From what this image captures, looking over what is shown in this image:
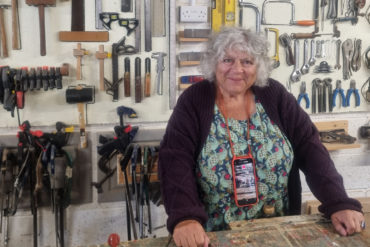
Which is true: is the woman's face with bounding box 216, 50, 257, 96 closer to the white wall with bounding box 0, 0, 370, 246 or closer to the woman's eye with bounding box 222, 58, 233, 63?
the woman's eye with bounding box 222, 58, 233, 63

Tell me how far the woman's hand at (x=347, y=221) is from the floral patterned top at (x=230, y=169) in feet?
1.00

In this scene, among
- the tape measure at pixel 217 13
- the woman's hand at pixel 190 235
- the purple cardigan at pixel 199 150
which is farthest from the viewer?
the tape measure at pixel 217 13

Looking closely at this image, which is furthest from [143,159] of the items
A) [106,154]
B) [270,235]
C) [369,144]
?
[369,144]

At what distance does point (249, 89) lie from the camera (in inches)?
66.2

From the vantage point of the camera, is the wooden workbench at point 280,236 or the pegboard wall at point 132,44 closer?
the wooden workbench at point 280,236

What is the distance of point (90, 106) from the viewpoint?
2428 mm

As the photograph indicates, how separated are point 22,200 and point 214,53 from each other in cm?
168

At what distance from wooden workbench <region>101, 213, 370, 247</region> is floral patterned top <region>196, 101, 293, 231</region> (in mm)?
194

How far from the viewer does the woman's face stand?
5.05 feet

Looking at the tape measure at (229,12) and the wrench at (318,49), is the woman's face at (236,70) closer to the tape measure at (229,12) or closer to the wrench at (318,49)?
the tape measure at (229,12)

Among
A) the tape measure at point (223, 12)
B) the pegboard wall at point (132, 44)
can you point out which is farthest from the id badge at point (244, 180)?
the tape measure at point (223, 12)

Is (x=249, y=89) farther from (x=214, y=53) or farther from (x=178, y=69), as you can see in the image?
(x=178, y=69)

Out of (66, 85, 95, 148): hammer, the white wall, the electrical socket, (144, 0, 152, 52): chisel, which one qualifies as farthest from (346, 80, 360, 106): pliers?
(66, 85, 95, 148): hammer

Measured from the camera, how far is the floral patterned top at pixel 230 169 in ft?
4.92
